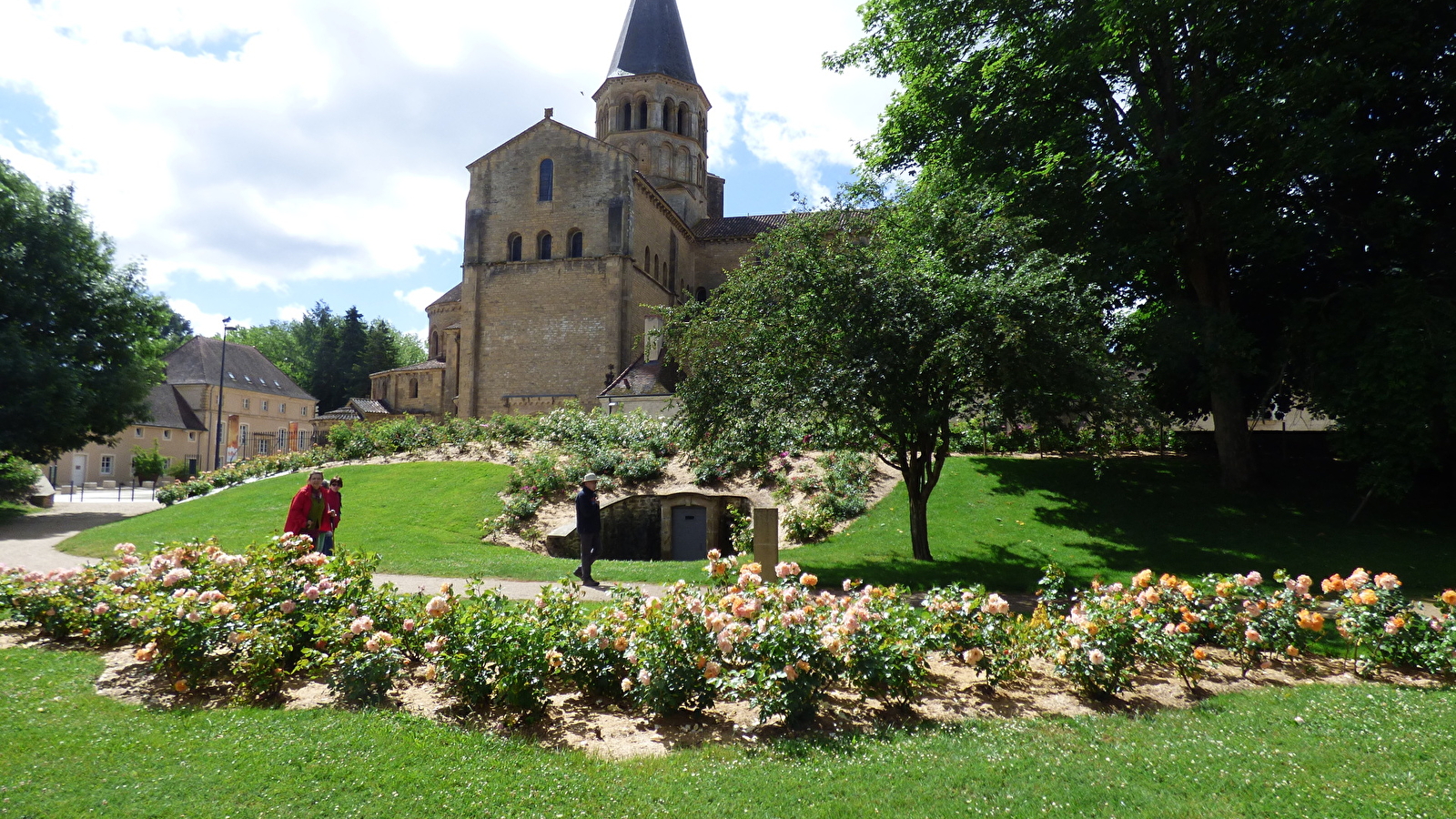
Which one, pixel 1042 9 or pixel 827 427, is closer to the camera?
pixel 827 427

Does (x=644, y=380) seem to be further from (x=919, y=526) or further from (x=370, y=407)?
(x=370, y=407)

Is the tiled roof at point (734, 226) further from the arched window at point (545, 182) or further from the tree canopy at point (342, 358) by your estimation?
the tree canopy at point (342, 358)

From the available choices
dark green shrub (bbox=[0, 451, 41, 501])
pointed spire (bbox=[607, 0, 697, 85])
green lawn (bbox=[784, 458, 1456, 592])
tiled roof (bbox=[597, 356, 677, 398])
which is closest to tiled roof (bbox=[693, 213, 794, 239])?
pointed spire (bbox=[607, 0, 697, 85])

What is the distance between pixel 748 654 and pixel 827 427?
6633 mm

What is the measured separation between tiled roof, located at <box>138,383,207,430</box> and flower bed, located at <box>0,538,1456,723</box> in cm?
4775

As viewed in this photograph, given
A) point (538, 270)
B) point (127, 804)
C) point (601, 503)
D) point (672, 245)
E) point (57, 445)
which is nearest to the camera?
point (127, 804)

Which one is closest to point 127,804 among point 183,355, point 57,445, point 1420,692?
point 1420,692

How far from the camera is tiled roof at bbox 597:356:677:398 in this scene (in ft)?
101

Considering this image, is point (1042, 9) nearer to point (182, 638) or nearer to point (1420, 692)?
point (1420, 692)

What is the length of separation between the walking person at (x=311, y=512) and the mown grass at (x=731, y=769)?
4.61 meters

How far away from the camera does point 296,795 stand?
3965 mm

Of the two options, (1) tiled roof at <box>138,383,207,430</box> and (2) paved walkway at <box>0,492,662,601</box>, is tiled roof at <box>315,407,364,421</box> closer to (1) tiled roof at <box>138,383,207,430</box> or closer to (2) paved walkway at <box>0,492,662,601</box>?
(1) tiled roof at <box>138,383,207,430</box>

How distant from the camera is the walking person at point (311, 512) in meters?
10.0

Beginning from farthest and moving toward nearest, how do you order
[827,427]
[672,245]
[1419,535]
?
1. [672,245]
2. [1419,535]
3. [827,427]
